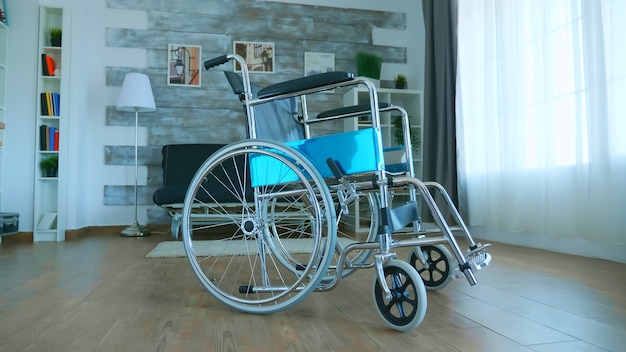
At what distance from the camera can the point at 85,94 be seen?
367cm

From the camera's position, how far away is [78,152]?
3393mm

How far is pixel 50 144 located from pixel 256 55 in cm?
182

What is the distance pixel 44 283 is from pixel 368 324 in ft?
3.94

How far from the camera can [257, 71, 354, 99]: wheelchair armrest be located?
1108 millimetres

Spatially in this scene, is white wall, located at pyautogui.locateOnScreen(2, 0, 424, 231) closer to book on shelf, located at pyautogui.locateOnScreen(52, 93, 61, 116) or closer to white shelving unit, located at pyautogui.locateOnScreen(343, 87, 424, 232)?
book on shelf, located at pyautogui.locateOnScreen(52, 93, 61, 116)

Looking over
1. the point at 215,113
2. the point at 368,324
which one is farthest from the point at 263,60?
the point at 368,324

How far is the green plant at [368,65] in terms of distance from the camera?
3.92 meters

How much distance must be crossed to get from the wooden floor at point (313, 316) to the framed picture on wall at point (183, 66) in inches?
94.8

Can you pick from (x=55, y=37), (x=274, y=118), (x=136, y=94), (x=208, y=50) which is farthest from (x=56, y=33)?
(x=274, y=118)

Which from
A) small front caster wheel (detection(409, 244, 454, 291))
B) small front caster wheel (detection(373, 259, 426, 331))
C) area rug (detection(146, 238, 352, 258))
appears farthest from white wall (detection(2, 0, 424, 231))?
small front caster wheel (detection(373, 259, 426, 331))

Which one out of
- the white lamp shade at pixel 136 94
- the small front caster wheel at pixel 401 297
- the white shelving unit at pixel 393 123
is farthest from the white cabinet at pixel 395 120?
the small front caster wheel at pixel 401 297

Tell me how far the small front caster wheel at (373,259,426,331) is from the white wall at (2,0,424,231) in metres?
3.03

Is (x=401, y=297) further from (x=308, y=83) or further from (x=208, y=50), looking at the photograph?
(x=208, y=50)

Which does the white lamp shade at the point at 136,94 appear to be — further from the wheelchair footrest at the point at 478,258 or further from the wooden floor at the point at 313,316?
the wheelchair footrest at the point at 478,258
